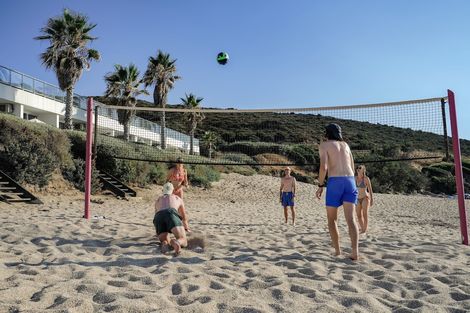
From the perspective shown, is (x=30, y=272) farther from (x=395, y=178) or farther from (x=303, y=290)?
(x=395, y=178)

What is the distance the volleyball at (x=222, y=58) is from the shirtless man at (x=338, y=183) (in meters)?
8.03

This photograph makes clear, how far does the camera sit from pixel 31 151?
12656 millimetres

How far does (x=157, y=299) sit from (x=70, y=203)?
8914 millimetres

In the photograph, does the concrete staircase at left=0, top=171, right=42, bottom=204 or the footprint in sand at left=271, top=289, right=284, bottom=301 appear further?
the concrete staircase at left=0, top=171, right=42, bottom=204

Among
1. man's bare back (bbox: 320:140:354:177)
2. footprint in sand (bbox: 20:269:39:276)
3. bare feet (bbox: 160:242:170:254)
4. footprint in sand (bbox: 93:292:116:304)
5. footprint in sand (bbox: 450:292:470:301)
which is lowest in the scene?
footprint in sand (bbox: 450:292:470:301)

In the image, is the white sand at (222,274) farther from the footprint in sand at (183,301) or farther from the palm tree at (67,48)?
the palm tree at (67,48)

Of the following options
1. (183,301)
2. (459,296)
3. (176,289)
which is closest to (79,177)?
(176,289)

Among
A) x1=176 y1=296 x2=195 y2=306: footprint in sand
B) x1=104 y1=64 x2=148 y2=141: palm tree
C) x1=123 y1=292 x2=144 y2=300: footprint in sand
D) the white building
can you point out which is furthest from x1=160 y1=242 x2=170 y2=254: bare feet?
x1=104 y1=64 x2=148 y2=141: palm tree

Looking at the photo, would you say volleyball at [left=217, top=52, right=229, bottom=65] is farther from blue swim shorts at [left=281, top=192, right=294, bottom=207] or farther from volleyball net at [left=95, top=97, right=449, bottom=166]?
blue swim shorts at [left=281, top=192, right=294, bottom=207]

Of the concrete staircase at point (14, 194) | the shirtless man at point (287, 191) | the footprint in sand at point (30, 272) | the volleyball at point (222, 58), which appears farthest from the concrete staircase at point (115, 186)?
the footprint in sand at point (30, 272)

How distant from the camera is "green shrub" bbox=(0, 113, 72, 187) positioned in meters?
12.1

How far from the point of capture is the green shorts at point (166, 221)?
4898mm

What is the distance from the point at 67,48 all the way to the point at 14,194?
40.2ft

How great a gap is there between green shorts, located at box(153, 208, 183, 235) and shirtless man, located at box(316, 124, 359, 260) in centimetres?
183
